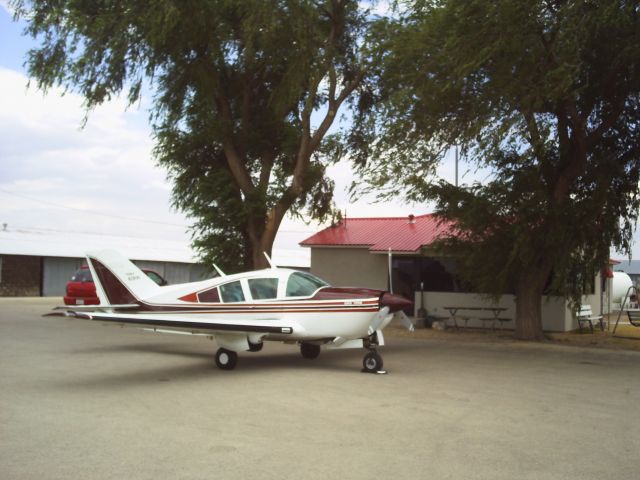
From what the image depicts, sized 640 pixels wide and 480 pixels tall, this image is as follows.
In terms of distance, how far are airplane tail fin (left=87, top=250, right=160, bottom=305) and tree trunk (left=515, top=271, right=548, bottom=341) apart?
9891 mm

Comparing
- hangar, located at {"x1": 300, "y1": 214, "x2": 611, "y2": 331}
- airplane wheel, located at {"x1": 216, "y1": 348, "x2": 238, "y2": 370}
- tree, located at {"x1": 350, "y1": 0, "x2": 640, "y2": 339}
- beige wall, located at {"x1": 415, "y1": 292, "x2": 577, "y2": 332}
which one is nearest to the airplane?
airplane wheel, located at {"x1": 216, "y1": 348, "x2": 238, "y2": 370}

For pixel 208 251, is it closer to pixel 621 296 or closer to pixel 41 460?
pixel 41 460

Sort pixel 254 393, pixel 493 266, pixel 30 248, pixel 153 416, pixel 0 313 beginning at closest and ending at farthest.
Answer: pixel 153 416, pixel 254 393, pixel 493 266, pixel 0 313, pixel 30 248

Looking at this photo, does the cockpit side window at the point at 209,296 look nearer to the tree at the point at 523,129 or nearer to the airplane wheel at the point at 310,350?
the airplane wheel at the point at 310,350

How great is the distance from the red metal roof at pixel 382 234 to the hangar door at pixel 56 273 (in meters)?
20.4

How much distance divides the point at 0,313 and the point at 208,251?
8171 millimetres

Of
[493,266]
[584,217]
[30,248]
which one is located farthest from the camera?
[30,248]

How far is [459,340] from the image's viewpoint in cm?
1853

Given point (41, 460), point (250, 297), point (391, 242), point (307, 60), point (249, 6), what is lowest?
point (41, 460)

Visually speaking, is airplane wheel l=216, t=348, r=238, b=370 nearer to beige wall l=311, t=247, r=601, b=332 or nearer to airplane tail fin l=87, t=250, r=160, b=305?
airplane tail fin l=87, t=250, r=160, b=305

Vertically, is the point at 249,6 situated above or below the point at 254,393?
above

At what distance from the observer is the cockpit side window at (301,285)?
12.3 metres

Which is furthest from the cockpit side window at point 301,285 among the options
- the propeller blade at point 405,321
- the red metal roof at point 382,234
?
the red metal roof at point 382,234

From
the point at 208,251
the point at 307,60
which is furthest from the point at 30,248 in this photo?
the point at 307,60
